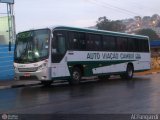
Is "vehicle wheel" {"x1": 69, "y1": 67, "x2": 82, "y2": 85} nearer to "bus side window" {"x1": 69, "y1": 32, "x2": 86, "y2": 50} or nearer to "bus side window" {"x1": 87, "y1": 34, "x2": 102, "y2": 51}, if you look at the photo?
"bus side window" {"x1": 69, "y1": 32, "x2": 86, "y2": 50}

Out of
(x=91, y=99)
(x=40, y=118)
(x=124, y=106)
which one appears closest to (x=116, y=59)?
(x=91, y=99)

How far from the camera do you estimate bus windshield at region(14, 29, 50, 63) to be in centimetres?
2211

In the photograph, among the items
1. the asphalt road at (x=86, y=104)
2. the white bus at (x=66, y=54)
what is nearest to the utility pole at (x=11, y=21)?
the white bus at (x=66, y=54)

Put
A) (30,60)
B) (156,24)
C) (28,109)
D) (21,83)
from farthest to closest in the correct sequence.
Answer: (156,24)
(21,83)
(30,60)
(28,109)

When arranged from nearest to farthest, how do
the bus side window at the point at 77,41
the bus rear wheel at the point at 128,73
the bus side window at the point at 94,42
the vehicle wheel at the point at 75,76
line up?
the bus side window at the point at 77,41
the vehicle wheel at the point at 75,76
the bus side window at the point at 94,42
the bus rear wheel at the point at 128,73

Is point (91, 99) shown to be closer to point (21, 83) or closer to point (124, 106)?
point (124, 106)

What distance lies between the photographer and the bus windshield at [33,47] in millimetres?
22109

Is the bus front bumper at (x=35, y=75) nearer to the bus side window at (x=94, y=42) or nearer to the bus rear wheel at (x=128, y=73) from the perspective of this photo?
the bus side window at (x=94, y=42)

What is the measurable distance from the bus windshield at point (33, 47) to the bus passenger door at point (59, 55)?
43 centimetres

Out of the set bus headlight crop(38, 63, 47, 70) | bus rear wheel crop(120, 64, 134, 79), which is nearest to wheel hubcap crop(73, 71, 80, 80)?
bus headlight crop(38, 63, 47, 70)

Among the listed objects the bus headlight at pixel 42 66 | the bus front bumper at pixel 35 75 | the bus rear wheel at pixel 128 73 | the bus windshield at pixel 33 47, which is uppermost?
the bus windshield at pixel 33 47

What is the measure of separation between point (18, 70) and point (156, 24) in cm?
12751

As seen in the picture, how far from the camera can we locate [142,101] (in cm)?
1488

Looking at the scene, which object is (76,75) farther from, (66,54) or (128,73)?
(128,73)
